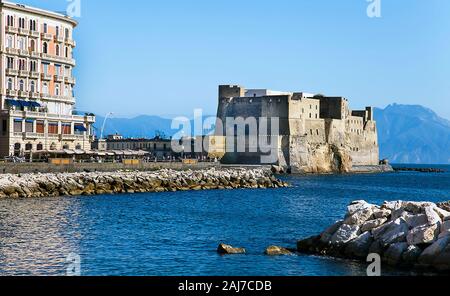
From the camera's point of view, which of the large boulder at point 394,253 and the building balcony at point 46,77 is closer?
the large boulder at point 394,253

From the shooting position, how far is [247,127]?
305 feet

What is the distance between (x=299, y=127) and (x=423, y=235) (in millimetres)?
73142

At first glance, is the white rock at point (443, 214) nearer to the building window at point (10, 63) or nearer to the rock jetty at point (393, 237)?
the rock jetty at point (393, 237)

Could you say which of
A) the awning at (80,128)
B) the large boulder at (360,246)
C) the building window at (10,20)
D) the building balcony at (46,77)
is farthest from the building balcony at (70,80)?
the large boulder at (360,246)

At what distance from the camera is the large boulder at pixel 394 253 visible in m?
19.6

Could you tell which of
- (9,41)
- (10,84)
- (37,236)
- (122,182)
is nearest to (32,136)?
(10,84)

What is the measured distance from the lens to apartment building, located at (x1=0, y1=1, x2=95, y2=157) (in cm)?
5888

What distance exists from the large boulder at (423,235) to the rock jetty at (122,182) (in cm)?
2577

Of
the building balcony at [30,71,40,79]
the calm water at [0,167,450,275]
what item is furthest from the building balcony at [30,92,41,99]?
the calm water at [0,167,450,275]

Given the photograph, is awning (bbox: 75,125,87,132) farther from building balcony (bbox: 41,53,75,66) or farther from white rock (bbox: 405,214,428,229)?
white rock (bbox: 405,214,428,229)

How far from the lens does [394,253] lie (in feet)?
64.7

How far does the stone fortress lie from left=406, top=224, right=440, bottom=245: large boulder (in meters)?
68.5
